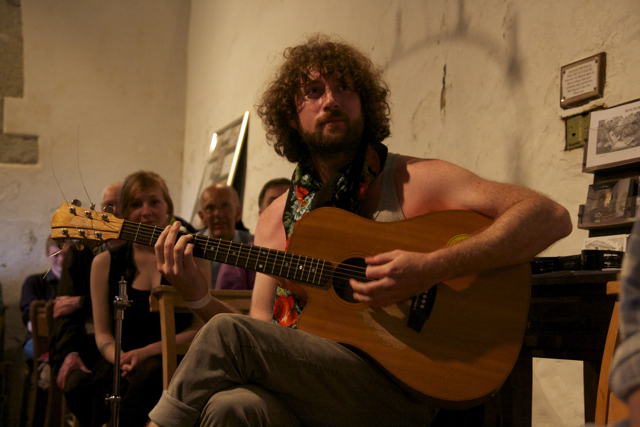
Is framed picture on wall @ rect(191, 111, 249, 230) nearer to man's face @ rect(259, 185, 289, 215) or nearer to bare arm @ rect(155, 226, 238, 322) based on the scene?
man's face @ rect(259, 185, 289, 215)

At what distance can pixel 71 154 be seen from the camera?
6.38m

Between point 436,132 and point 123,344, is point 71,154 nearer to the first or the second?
point 123,344

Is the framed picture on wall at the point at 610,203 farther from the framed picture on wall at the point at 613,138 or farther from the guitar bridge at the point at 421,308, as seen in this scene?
the guitar bridge at the point at 421,308

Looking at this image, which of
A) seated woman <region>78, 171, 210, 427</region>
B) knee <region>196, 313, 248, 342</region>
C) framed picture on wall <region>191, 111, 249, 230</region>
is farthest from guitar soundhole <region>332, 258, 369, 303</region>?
framed picture on wall <region>191, 111, 249, 230</region>

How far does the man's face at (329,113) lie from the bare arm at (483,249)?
51 centimetres

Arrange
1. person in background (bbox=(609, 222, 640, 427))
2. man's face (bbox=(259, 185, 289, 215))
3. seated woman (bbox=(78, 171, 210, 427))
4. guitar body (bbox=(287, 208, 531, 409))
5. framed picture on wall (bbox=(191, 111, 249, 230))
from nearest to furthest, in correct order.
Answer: person in background (bbox=(609, 222, 640, 427)), guitar body (bbox=(287, 208, 531, 409)), seated woman (bbox=(78, 171, 210, 427)), man's face (bbox=(259, 185, 289, 215)), framed picture on wall (bbox=(191, 111, 249, 230))

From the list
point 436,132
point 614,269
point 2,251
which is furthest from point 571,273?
point 2,251

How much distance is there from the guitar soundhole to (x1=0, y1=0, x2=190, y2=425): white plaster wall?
5.45 metres

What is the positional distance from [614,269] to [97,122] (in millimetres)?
6403

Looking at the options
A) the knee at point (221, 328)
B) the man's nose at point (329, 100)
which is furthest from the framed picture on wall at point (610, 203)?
the knee at point (221, 328)

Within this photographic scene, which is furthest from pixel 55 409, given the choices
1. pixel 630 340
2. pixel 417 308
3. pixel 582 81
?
pixel 630 340

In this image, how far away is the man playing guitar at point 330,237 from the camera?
119 cm

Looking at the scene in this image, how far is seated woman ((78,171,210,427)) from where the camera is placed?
236 centimetres

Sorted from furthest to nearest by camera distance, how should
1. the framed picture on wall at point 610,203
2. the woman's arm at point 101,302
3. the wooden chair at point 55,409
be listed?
1. the wooden chair at point 55,409
2. the woman's arm at point 101,302
3. the framed picture on wall at point 610,203
